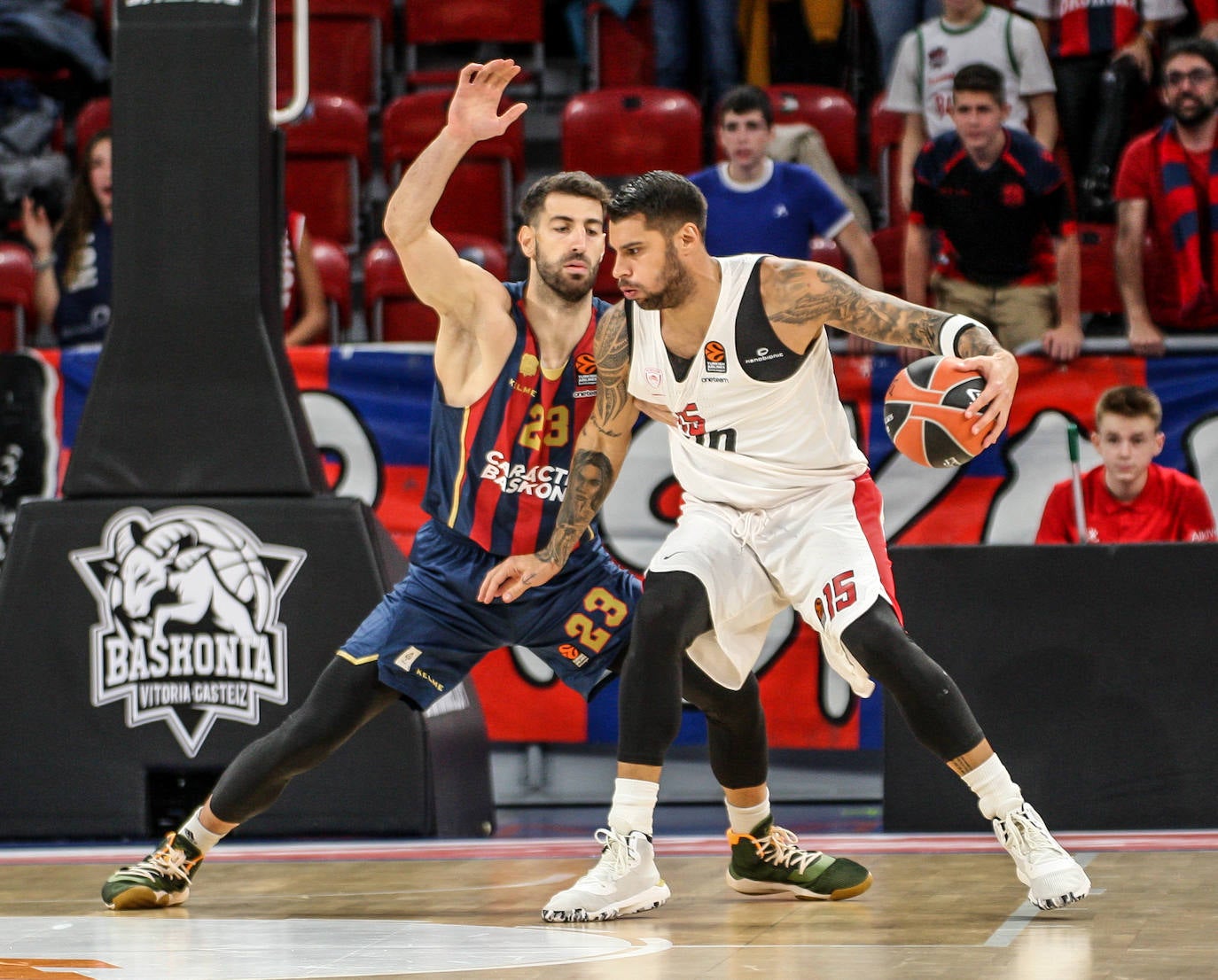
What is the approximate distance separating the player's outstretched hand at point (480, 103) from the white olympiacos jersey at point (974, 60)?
4517 millimetres

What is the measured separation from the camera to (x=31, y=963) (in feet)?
12.5

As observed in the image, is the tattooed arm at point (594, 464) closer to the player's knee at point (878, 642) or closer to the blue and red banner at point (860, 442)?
the player's knee at point (878, 642)

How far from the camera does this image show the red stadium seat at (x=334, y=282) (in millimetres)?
8859

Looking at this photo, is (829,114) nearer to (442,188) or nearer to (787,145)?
(787,145)

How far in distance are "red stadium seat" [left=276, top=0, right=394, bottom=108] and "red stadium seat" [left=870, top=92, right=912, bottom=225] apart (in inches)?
126

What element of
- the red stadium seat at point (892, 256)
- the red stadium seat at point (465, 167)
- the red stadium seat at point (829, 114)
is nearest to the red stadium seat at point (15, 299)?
the red stadium seat at point (465, 167)

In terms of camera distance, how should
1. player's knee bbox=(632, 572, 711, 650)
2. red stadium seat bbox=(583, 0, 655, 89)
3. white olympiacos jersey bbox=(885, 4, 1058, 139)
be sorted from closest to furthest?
player's knee bbox=(632, 572, 711, 650) < white olympiacos jersey bbox=(885, 4, 1058, 139) < red stadium seat bbox=(583, 0, 655, 89)

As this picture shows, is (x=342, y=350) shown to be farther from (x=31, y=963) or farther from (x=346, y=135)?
(x=31, y=963)

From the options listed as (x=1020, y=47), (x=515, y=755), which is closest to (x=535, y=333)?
(x=515, y=755)

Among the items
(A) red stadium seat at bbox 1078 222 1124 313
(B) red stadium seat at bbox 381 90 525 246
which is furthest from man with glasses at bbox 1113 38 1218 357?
(B) red stadium seat at bbox 381 90 525 246

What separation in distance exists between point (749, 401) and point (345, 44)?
22.9 ft

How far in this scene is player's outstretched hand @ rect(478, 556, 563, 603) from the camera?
479cm

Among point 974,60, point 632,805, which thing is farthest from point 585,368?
point 974,60

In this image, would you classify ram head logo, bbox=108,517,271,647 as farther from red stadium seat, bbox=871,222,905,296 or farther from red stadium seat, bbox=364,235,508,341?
red stadium seat, bbox=871,222,905,296
